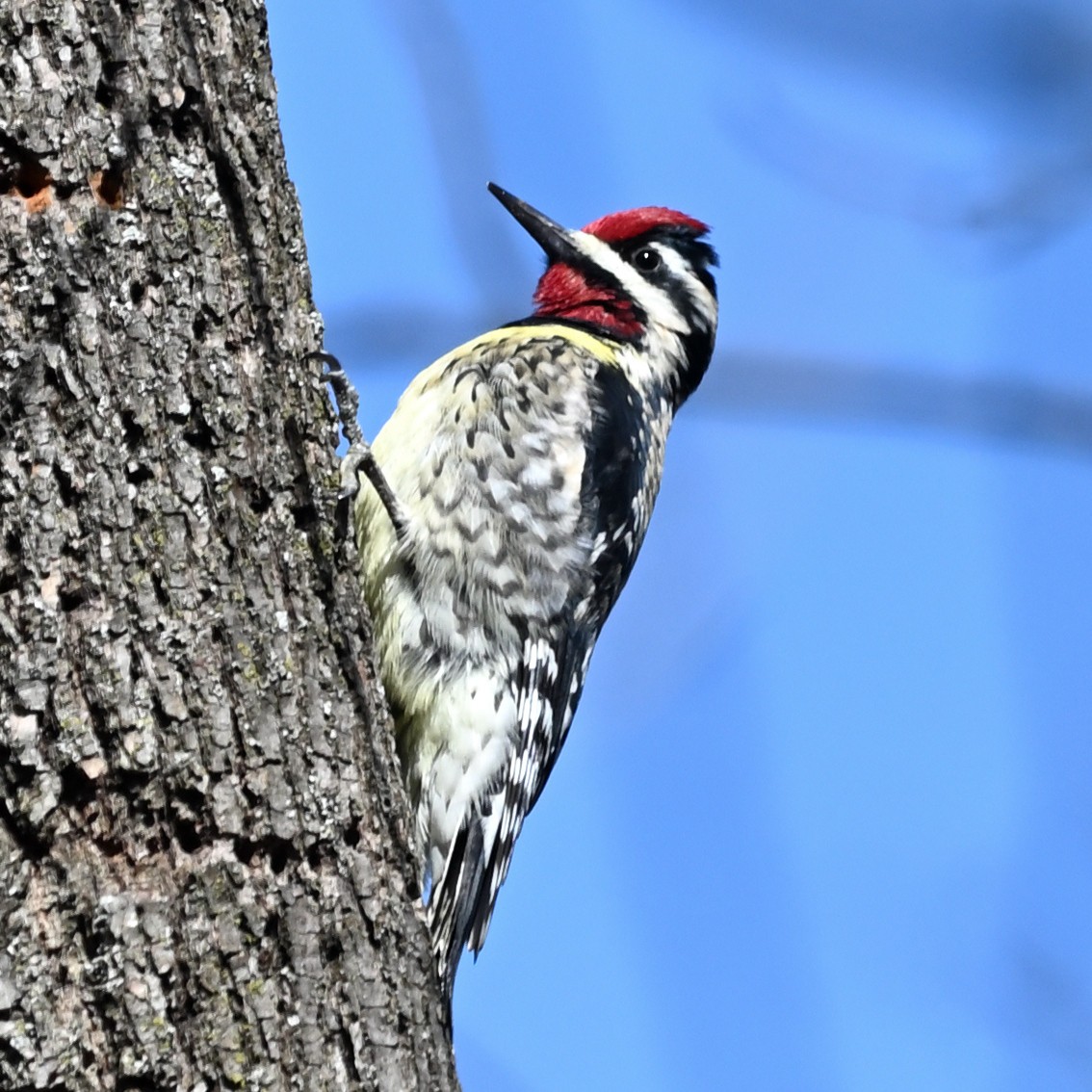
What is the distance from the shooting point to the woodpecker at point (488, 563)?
299 cm

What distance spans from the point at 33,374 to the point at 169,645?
39cm

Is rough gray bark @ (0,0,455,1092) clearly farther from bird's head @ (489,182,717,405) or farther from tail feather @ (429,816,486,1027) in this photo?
bird's head @ (489,182,717,405)

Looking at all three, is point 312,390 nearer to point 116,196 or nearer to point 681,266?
point 116,196

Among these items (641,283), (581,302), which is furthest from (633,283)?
(581,302)

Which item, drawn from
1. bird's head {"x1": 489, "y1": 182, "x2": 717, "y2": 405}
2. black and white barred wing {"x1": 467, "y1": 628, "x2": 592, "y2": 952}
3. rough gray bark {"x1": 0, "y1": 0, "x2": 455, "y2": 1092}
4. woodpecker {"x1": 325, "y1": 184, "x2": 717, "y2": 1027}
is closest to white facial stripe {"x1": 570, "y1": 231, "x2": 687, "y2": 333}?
bird's head {"x1": 489, "y1": 182, "x2": 717, "y2": 405}

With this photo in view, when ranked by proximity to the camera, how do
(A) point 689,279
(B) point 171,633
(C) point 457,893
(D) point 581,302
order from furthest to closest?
(A) point 689,279 < (D) point 581,302 < (C) point 457,893 < (B) point 171,633

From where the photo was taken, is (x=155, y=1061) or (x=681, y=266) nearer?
(x=155, y=1061)

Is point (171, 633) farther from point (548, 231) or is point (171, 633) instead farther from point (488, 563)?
point (548, 231)

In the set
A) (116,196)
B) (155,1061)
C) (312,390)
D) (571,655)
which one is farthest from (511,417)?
(155,1061)

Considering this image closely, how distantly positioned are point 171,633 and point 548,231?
2.51 meters

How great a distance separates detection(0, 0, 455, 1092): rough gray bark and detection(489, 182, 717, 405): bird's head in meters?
1.96

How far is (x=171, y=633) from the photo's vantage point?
189cm

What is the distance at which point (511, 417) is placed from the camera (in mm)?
3281

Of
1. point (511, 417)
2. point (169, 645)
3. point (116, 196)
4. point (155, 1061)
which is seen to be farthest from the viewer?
point (511, 417)
